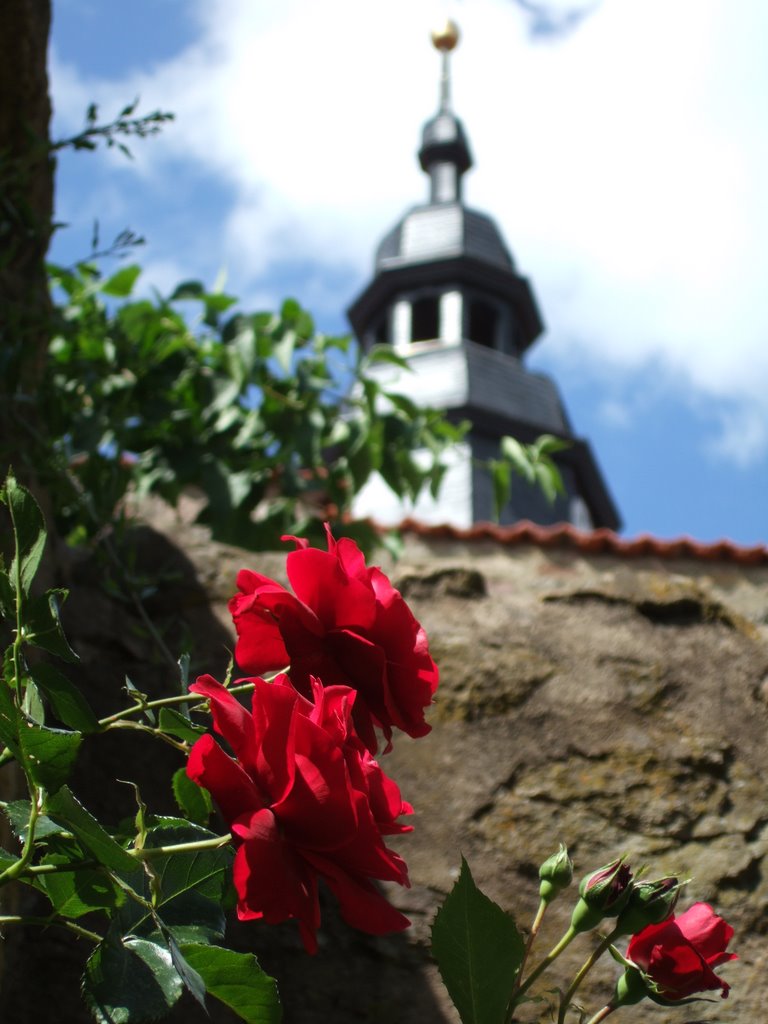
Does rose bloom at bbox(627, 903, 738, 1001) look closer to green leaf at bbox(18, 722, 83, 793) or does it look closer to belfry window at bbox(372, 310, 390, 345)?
green leaf at bbox(18, 722, 83, 793)

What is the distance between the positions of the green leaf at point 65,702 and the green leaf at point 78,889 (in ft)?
0.25

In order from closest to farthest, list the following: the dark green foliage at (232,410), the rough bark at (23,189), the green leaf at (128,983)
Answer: the green leaf at (128,983) → the rough bark at (23,189) → the dark green foliage at (232,410)

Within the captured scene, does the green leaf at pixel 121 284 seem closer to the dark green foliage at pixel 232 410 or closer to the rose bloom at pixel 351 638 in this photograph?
the dark green foliage at pixel 232 410

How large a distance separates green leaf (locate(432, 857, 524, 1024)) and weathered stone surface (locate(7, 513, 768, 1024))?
43 cm

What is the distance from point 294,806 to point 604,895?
0.90 ft

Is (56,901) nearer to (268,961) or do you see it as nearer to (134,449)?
(268,961)

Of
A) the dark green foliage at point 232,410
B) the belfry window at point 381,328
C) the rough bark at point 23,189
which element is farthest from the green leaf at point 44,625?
the belfry window at point 381,328

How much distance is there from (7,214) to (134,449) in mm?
758

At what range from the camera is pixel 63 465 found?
1.89 m

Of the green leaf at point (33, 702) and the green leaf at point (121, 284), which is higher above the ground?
the green leaf at point (121, 284)

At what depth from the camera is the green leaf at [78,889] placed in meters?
0.68

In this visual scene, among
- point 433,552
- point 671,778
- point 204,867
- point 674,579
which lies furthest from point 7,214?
point 433,552

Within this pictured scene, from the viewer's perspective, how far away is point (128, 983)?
Answer: 634 mm

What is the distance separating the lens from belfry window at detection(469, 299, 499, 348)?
1956cm
